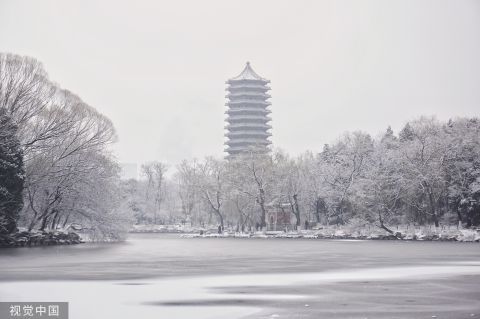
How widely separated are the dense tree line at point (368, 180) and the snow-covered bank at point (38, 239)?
2913cm

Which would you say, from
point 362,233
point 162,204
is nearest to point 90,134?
point 362,233

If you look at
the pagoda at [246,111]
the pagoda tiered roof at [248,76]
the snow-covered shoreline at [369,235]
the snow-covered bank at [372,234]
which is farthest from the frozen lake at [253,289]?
the pagoda tiered roof at [248,76]

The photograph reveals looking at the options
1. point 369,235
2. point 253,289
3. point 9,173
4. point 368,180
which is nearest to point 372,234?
point 369,235

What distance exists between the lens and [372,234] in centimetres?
6888

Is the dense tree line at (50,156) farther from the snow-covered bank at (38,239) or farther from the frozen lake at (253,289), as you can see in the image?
the frozen lake at (253,289)

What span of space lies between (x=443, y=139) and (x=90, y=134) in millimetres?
34303

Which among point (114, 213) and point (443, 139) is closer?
point (114, 213)

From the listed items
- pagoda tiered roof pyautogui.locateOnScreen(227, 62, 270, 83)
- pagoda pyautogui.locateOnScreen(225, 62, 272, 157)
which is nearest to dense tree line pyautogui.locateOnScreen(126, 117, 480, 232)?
pagoda pyautogui.locateOnScreen(225, 62, 272, 157)

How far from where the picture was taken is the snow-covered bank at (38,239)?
4788 centimetres

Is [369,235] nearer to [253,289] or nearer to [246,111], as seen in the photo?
[253,289]

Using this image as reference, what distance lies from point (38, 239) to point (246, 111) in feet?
338

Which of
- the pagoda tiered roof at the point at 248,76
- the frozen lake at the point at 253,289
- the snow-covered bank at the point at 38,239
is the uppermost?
the pagoda tiered roof at the point at 248,76

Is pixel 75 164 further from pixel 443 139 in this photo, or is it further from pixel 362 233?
pixel 443 139

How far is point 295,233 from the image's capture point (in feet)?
263
